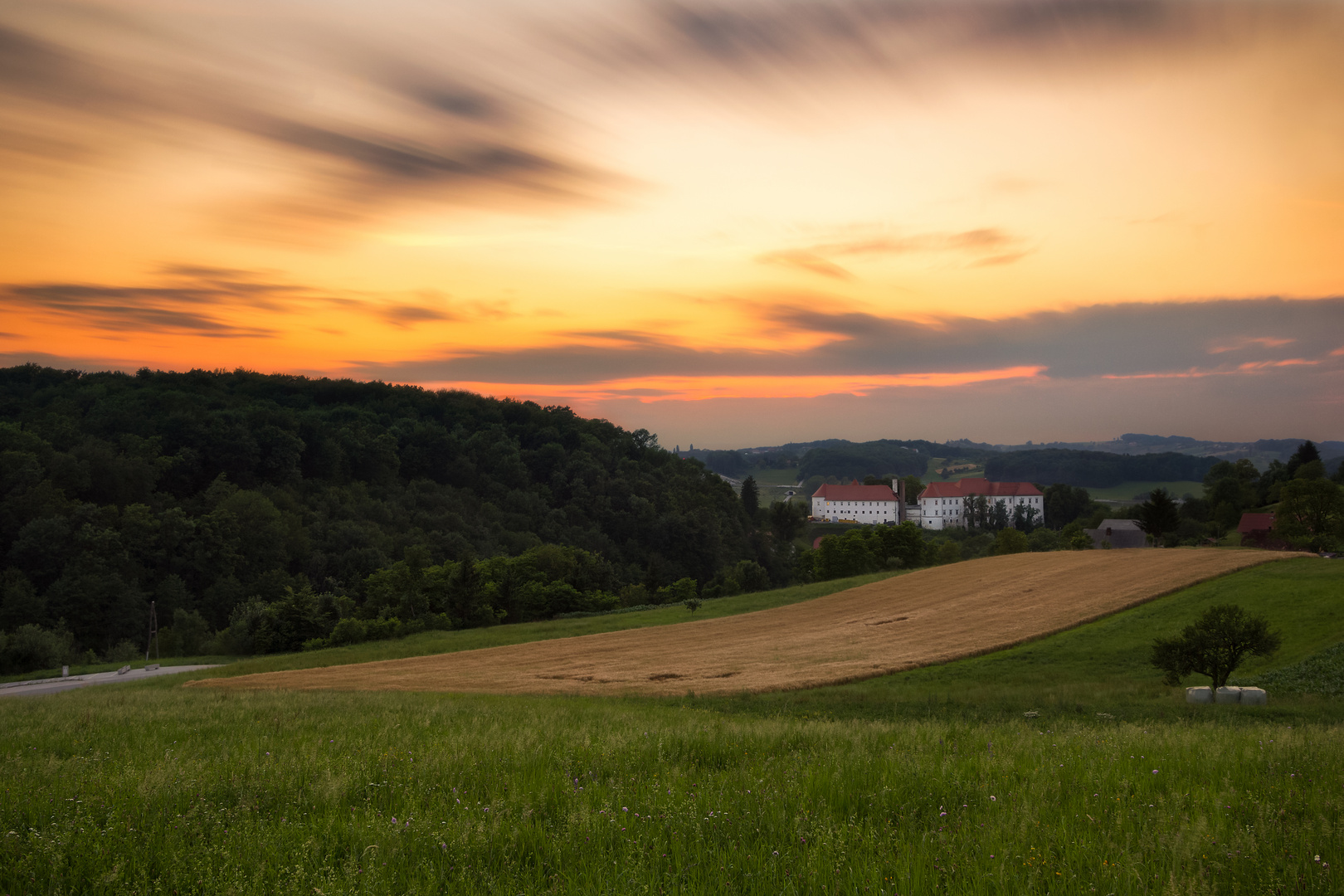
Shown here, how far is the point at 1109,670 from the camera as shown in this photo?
96.7ft

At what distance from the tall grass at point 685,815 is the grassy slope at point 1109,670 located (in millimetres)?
9801

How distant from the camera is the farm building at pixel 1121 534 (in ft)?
348

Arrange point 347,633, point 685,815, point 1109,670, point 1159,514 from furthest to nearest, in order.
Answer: point 1159,514, point 347,633, point 1109,670, point 685,815

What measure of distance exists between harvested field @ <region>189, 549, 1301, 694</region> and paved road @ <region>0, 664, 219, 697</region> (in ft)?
30.3

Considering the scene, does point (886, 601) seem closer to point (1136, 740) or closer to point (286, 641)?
point (286, 641)

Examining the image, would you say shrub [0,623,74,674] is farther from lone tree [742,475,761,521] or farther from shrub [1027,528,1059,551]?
lone tree [742,475,761,521]

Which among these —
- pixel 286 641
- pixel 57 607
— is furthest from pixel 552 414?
pixel 286 641

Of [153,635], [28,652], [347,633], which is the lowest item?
[153,635]

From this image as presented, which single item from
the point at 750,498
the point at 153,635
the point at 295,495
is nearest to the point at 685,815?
the point at 153,635

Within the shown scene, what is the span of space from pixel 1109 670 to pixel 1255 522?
87145 millimetres

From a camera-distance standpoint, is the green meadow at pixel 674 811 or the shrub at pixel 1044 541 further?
the shrub at pixel 1044 541

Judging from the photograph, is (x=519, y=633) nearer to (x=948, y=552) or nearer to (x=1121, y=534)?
(x=948, y=552)

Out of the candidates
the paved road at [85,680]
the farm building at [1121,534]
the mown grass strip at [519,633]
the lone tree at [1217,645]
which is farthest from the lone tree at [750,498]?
the lone tree at [1217,645]

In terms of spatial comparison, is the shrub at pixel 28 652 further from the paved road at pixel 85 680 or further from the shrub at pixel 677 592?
the shrub at pixel 677 592
